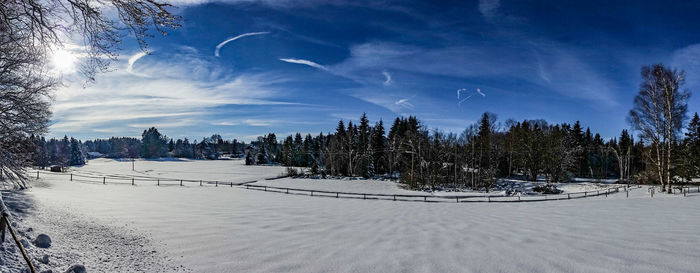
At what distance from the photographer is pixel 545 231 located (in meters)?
11.8

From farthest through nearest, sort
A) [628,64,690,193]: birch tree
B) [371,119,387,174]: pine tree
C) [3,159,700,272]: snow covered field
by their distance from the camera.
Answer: [371,119,387,174]: pine tree, [628,64,690,193]: birch tree, [3,159,700,272]: snow covered field

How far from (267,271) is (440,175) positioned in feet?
138

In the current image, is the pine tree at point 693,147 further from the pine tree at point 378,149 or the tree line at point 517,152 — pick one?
the pine tree at point 378,149

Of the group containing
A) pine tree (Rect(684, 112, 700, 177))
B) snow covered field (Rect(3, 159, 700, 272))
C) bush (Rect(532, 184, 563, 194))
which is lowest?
bush (Rect(532, 184, 563, 194))

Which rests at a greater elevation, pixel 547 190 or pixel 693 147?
pixel 693 147

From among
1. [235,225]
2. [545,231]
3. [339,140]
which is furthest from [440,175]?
[235,225]

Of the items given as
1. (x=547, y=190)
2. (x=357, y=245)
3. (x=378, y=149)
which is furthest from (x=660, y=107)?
(x=378, y=149)

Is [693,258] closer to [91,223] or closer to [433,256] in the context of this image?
[433,256]

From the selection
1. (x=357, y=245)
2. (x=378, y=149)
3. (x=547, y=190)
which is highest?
(x=378, y=149)

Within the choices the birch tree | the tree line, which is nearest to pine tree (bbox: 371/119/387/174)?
the tree line

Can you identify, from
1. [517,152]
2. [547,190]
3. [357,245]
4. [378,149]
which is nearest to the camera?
[357,245]

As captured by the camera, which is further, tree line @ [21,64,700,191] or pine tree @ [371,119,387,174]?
pine tree @ [371,119,387,174]

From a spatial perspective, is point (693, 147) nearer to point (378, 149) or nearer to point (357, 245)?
point (378, 149)

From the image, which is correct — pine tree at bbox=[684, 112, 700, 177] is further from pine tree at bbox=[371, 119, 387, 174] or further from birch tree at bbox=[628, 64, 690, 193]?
pine tree at bbox=[371, 119, 387, 174]
